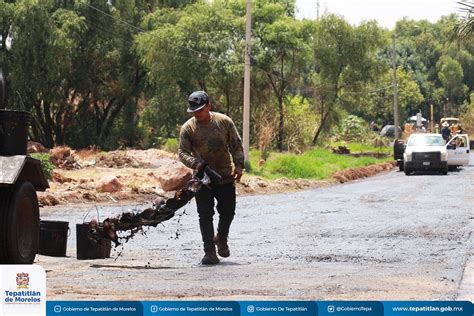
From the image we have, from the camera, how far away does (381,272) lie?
447 inches

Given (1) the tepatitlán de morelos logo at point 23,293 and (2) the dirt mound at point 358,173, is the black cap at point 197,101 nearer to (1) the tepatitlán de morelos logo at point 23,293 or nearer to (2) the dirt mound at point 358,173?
(1) the tepatitlán de morelos logo at point 23,293

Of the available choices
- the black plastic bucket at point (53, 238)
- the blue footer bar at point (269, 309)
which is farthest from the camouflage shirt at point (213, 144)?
the blue footer bar at point (269, 309)

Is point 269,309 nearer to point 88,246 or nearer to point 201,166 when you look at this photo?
point 201,166

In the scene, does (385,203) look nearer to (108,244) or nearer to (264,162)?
(108,244)

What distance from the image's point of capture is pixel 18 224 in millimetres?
10562

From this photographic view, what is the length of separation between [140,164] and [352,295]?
3137 cm

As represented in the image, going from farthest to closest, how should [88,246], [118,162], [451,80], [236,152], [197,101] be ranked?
1. [451,80]
2. [118,162]
3. [88,246]
4. [236,152]
5. [197,101]

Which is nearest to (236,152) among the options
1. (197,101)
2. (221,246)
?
(197,101)

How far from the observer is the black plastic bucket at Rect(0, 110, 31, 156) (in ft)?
34.5

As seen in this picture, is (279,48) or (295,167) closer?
(295,167)

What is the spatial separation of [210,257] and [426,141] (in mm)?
31507

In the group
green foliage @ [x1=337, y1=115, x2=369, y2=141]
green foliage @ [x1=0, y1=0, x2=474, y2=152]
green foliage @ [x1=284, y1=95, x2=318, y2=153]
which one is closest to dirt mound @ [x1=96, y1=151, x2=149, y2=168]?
green foliage @ [x1=0, y1=0, x2=474, y2=152]

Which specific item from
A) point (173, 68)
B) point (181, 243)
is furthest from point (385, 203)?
point (173, 68)

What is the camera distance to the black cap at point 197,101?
11.9 metres
